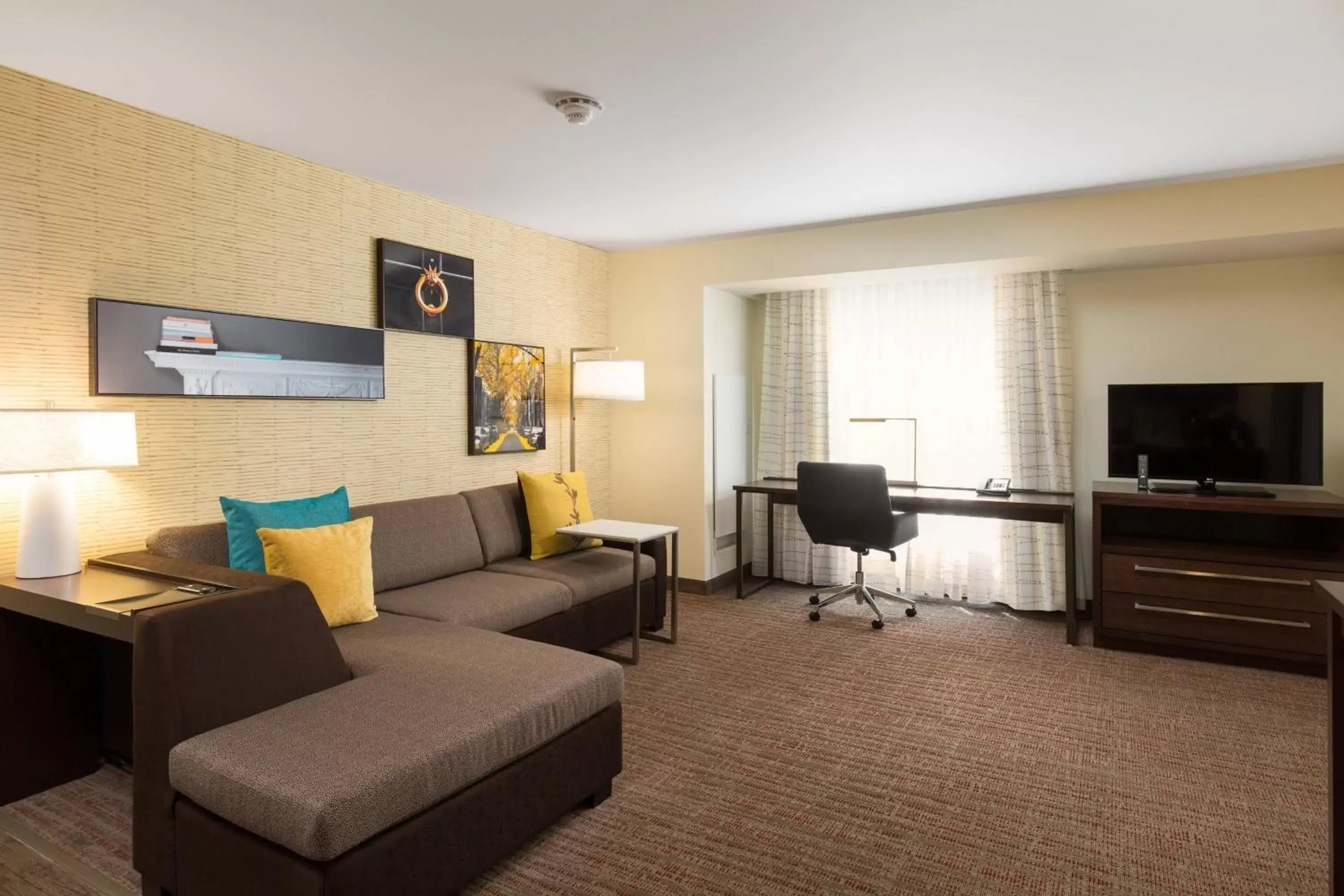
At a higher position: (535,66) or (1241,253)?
(535,66)

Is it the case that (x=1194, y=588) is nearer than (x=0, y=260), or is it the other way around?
(x=0, y=260)

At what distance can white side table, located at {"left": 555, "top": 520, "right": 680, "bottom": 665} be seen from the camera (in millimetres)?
3785

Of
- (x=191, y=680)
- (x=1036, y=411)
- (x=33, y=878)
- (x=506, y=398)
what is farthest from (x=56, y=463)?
(x=1036, y=411)

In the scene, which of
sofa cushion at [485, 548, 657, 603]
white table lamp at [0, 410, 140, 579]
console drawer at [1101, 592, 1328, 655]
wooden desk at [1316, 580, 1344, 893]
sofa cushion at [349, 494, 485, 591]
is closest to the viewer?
wooden desk at [1316, 580, 1344, 893]

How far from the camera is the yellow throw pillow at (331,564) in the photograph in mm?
2744

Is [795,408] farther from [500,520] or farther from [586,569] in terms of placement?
[500,520]

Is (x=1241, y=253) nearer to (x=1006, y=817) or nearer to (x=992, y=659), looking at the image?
(x=992, y=659)

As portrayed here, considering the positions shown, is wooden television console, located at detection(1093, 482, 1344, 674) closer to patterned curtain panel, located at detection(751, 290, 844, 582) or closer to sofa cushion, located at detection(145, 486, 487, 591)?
patterned curtain panel, located at detection(751, 290, 844, 582)

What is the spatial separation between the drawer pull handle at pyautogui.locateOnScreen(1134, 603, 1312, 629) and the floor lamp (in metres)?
3.05

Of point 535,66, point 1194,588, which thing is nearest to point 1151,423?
point 1194,588

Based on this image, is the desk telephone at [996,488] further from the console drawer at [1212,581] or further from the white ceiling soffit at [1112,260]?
the white ceiling soffit at [1112,260]

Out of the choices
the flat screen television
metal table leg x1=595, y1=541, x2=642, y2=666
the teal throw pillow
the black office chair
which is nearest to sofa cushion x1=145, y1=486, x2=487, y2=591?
the teal throw pillow

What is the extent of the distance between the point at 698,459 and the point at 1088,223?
2.72 m

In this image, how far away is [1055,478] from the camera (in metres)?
4.68
